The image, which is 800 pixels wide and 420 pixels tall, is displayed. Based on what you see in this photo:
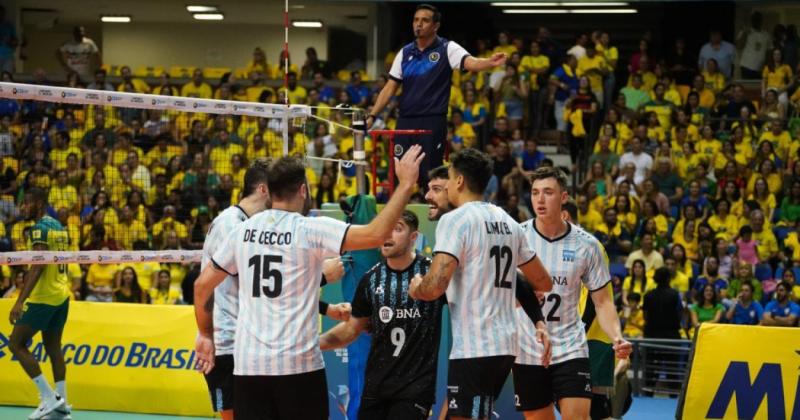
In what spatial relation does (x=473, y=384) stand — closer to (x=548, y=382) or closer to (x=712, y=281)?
(x=548, y=382)

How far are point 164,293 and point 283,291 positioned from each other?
1215 cm

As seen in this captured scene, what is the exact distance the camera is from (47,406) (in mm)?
12992

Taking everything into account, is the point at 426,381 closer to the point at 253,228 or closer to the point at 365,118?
the point at 253,228

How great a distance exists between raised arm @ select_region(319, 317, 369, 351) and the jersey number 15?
3.22 ft

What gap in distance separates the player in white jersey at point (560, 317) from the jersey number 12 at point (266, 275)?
277cm

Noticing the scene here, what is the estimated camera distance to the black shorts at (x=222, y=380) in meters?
8.39

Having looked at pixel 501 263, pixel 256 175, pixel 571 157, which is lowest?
pixel 501 263

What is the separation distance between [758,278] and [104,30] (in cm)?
1765

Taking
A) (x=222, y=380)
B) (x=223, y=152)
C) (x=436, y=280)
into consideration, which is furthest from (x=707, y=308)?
(x=436, y=280)

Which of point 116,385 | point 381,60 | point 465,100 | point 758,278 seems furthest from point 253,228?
point 381,60

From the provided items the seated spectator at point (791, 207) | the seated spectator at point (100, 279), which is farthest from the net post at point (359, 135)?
the seated spectator at point (791, 207)

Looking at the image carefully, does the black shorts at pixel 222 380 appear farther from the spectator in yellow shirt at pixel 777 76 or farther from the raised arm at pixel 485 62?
the spectator in yellow shirt at pixel 777 76

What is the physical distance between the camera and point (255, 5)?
95.7ft

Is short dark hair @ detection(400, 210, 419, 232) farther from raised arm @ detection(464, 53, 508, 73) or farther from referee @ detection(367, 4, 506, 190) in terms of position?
referee @ detection(367, 4, 506, 190)
